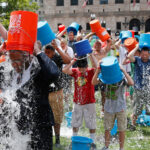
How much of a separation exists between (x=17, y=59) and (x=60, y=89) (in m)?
2.09

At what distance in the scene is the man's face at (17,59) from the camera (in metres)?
2.38

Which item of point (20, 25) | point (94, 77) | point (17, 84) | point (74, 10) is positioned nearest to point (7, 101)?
point (17, 84)

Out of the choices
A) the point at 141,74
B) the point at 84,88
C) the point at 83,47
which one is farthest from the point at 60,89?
the point at 141,74

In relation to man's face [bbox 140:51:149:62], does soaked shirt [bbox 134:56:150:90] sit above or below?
below

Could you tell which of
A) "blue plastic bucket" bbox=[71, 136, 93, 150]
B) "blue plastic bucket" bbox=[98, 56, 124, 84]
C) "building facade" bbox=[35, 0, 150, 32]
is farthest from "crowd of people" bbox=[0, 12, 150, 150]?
"building facade" bbox=[35, 0, 150, 32]

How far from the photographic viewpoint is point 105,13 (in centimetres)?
4722

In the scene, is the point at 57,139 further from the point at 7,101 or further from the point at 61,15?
the point at 61,15

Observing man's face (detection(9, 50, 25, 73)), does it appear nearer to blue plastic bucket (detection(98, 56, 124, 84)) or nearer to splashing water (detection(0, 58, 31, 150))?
splashing water (detection(0, 58, 31, 150))

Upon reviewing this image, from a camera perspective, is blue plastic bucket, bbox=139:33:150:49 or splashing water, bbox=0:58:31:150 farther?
→ blue plastic bucket, bbox=139:33:150:49

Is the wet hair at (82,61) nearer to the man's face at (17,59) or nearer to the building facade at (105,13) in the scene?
the man's face at (17,59)

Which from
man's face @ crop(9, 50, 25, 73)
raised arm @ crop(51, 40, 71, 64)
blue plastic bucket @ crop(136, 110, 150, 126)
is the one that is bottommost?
blue plastic bucket @ crop(136, 110, 150, 126)

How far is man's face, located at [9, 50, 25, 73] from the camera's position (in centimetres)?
238

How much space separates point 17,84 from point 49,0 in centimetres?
4770

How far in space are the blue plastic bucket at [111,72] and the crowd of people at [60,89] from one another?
0.10 metres
